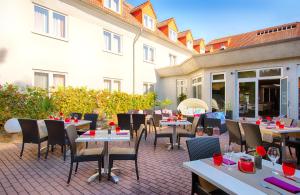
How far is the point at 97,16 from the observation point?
11.7 metres

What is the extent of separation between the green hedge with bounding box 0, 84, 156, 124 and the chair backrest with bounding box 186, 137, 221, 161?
7.45m

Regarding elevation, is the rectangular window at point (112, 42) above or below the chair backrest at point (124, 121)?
above

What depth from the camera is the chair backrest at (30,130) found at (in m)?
5.52

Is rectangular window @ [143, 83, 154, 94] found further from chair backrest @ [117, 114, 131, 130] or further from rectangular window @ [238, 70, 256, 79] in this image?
chair backrest @ [117, 114, 131, 130]

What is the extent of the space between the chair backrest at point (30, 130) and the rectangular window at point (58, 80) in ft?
14.3

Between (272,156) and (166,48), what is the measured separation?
51.3 feet

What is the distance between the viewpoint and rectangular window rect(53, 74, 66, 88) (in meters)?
9.82

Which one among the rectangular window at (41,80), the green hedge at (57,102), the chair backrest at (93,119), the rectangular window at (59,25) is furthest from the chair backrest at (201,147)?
the rectangular window at (59,25)

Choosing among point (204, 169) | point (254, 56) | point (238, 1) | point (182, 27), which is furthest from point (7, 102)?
point (182, 27)

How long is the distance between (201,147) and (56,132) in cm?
404

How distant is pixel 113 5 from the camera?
13.2m

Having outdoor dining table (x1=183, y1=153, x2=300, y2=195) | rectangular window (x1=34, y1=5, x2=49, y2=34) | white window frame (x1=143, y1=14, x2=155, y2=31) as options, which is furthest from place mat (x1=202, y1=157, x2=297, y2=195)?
white window frame (x1=143, y1=14, x2=155, y2=31)

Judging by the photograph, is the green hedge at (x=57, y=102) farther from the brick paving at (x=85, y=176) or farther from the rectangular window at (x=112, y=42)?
the rectangular window at (x=112, y=42)

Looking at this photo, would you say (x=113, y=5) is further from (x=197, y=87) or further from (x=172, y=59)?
(x=197, y=87)
